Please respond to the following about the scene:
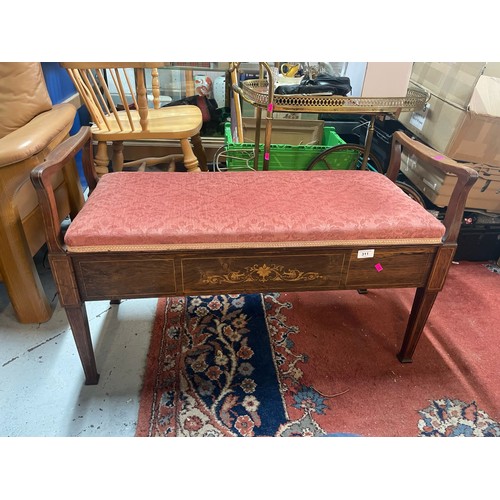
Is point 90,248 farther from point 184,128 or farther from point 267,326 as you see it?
point 184,128

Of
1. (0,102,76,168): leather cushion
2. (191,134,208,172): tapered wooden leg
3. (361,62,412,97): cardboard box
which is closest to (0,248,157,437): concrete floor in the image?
(0,102,76,168): leather cushion

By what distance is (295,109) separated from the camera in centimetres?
155

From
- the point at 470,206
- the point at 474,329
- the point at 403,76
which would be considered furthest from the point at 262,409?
the point at 403,76

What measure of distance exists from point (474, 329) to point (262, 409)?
90 cm

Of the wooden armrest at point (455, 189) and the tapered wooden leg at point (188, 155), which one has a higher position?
the wooden armrest at point (455, 189)

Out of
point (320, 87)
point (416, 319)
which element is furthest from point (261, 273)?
point (320, 87)

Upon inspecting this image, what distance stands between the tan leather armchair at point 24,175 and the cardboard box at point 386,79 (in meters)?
1.42

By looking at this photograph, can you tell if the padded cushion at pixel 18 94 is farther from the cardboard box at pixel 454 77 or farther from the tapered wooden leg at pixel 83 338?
the cardboard box at pixel 454 77

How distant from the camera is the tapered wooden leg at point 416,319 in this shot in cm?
118

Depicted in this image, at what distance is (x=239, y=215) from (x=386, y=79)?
1370 millimetres

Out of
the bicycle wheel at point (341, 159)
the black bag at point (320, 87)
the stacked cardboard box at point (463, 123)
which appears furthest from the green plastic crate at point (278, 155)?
the stacked cardboard box at point (463, 123)

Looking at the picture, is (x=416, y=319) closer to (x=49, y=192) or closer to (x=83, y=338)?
(x=83, y=338)

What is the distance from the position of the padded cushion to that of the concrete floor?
2.16 ft

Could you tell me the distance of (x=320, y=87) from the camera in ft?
5.24
